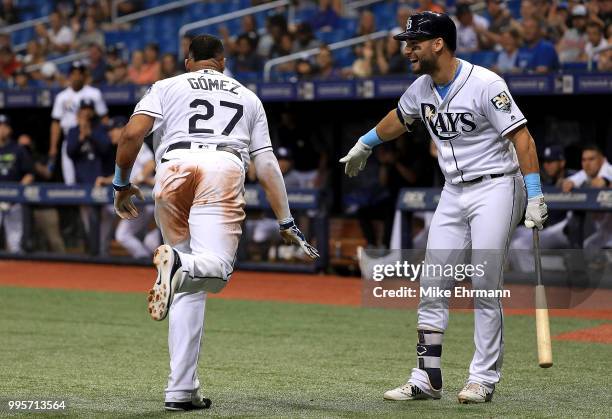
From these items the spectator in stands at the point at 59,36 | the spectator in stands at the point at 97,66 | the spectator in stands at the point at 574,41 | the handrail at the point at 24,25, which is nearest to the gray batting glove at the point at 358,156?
the spectator in stands at the point at 574,41

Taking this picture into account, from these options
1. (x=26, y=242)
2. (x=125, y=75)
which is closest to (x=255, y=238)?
(x=26, y=242)

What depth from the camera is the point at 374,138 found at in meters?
6.23

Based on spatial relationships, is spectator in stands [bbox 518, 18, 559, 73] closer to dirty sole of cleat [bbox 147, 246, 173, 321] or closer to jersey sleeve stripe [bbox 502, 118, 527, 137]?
jersey sleeve stripe [bbox 502, 118, 527, 137]

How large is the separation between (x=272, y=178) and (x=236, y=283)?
7.09 meters

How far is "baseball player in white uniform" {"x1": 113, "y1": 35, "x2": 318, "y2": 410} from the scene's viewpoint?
17.3 feet

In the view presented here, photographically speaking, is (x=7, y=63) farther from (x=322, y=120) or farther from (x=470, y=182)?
(x=470, y=182)

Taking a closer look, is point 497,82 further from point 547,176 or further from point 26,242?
point 26,242

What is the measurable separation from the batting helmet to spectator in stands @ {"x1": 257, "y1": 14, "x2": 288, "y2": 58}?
10118mm

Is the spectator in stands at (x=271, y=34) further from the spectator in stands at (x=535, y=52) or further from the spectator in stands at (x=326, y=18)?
the spectator in stands at (x=535, y=52)

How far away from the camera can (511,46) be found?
13.0 m

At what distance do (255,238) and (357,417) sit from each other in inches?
329

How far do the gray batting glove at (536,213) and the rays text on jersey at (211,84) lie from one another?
147 centimetres

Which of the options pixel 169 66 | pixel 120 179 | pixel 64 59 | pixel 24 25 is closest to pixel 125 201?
pixel 120 179

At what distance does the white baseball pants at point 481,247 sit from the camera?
5.66m
